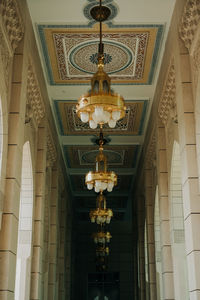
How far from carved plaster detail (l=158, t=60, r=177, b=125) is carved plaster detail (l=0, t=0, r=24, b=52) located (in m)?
2.49

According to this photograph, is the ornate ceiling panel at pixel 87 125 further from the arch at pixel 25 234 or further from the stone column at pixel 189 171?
the stone column at pixel 189 171

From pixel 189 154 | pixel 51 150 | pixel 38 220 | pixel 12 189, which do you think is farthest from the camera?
pixel 51 150

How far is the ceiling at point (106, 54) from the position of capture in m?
6.88

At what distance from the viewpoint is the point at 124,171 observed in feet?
47.9

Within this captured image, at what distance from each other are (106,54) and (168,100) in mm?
1439

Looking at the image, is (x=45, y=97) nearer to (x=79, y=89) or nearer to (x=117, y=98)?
(x=79, y=89)

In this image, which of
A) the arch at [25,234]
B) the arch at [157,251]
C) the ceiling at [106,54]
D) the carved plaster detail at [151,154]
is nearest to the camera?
the ceiling at [106,54]

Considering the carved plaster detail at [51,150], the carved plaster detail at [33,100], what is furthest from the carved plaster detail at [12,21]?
the carved plaster detail at [51,150]

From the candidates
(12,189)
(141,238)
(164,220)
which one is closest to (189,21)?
(12,189)

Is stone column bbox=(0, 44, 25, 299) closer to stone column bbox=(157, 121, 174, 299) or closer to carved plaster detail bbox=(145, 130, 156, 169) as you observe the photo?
stone column bbox=(157, 121, 174, 299)

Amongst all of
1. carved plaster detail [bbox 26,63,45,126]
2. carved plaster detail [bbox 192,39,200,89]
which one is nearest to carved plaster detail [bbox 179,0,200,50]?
carved plaster detail [bbox 192,39,200,89]

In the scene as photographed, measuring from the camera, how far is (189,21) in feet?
19.6

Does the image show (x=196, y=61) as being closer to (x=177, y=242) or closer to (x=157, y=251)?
(x=177, y=242)

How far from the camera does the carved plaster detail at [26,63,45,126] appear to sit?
24.8 feet
